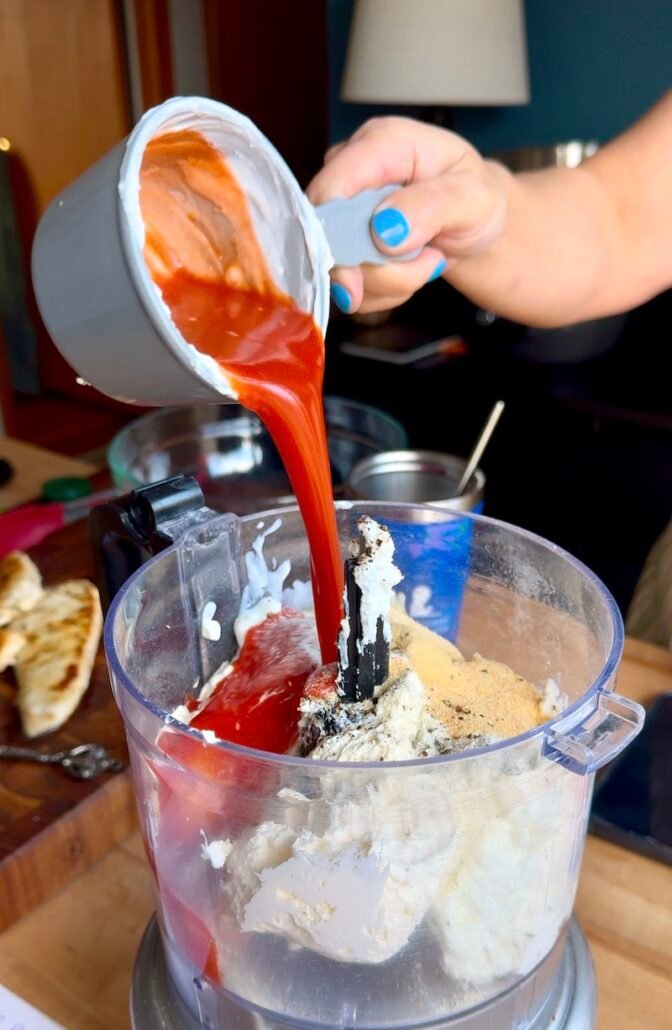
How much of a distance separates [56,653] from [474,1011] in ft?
1.74

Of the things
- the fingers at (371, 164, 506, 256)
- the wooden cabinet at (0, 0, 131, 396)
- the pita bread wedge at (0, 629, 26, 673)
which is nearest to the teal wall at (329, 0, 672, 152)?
the wooden cabinet at (0, 0, 131, 396)

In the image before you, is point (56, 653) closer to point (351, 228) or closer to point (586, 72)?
point (351, 228)

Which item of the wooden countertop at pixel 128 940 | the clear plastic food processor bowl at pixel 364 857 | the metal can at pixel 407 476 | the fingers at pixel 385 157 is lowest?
the wooden countertop at pixel 128 940

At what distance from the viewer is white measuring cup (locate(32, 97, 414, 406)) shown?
0.43m

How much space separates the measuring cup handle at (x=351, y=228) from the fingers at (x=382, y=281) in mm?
40

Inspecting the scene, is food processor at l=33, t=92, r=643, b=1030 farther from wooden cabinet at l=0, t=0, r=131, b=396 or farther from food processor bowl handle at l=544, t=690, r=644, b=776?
wooden cabinet at l=0, t=0, r=131, b=396

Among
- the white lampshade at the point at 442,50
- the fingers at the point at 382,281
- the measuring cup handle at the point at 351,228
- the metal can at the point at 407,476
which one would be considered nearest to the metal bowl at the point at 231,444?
the metal can at the point at 407,476

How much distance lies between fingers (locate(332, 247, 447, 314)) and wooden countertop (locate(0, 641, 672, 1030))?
426 millimetres

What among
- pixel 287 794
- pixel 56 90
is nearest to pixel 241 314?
pixel 287 794

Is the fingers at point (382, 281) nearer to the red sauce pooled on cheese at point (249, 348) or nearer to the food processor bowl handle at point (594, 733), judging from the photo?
the red sauce pooled on cheese at point (249, 348)

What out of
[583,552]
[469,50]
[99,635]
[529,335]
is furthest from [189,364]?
[469,50]

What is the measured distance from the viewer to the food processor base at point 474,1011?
0.43 metres

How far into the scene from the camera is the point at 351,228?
0.61m

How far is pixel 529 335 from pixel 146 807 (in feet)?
4.39
